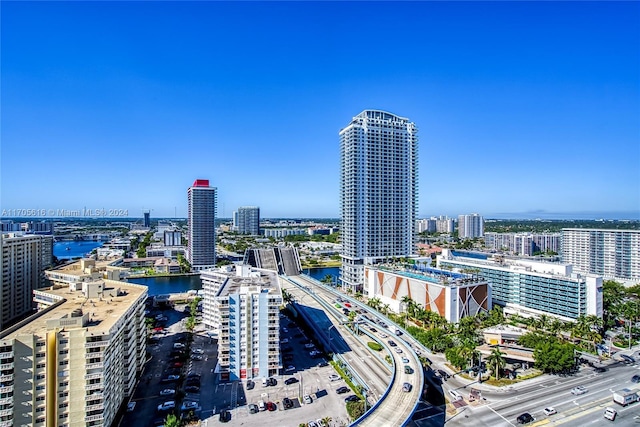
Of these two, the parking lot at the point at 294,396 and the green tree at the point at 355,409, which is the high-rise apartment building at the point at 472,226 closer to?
the parking lot at the point at 294,396

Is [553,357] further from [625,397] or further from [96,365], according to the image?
[96,365]

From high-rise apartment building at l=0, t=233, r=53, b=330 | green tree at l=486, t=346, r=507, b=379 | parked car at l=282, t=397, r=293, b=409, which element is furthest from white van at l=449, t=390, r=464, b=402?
high-rise apartment building at l=0, t=233, r=53, b=330

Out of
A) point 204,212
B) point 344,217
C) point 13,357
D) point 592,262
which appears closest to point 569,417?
point 13,357

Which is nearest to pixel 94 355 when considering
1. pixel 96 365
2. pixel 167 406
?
pixel 96 365

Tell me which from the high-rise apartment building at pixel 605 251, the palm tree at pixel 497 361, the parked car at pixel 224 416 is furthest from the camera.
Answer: the high-rise apartment building at pixel 605 251

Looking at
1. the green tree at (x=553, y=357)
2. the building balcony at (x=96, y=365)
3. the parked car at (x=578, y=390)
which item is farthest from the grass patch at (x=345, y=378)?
the building balcony at (x=96, y=365)
